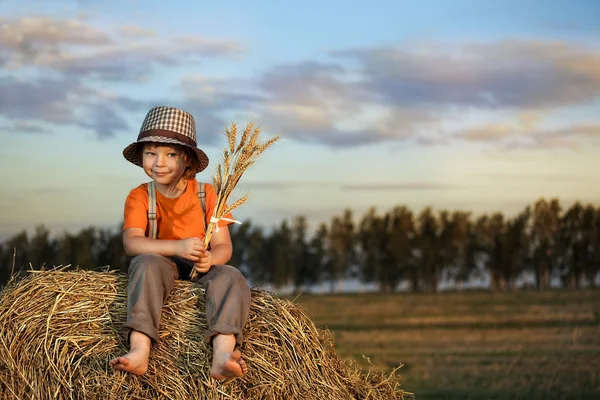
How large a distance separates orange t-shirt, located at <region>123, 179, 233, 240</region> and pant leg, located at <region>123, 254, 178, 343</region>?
0.37 meters

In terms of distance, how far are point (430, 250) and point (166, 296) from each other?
57.2 m

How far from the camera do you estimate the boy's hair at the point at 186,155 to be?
6.40 m

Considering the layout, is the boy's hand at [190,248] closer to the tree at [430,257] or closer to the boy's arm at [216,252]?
the boy's arm at [216,252]

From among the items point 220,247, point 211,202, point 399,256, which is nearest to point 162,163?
point 211,202

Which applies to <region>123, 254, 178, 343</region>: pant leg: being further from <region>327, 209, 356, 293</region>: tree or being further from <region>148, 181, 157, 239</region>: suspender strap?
<region>327, 209, 356, 293</region>: tree

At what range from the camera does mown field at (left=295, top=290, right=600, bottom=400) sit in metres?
12.0

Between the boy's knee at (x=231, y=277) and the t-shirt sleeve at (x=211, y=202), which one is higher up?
the t-shirt sleeve at (x=211, y=202)

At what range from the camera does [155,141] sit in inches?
250

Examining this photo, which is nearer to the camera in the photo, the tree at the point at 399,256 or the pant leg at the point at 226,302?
the pant leg at the point at 226,302

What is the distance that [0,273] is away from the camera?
141 ft

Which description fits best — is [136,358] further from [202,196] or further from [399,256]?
[399,256]

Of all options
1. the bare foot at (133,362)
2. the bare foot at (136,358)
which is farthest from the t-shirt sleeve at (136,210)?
the bare foot at (133,362)

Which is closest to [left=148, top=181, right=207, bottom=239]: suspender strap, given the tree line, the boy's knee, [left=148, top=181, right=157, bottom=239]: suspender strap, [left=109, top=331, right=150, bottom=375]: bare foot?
[left=148, top=181, right=157, bottom=239]: suspender strap

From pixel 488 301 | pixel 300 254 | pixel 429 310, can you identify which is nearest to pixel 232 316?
pixel 429 310
